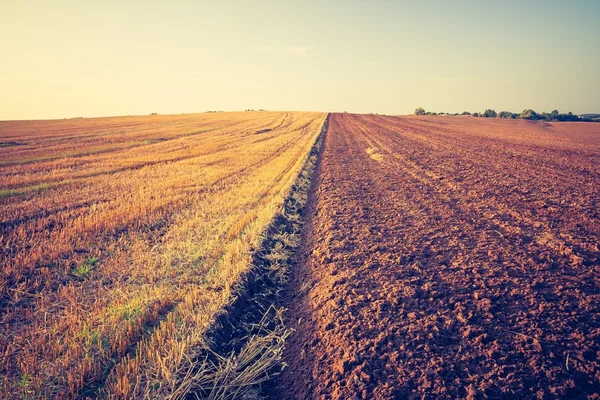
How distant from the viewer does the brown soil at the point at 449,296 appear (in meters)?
3.14

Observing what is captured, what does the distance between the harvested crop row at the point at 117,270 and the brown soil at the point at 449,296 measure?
4.02 ft

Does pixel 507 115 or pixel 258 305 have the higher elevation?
pixel 507 115

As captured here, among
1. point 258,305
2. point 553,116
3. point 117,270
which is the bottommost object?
point 258,305

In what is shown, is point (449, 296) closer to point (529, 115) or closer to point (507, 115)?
point (529, 115)

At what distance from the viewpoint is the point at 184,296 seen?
457 centimetres

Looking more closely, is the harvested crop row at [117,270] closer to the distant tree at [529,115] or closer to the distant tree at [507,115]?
the distant tree at [529,115]

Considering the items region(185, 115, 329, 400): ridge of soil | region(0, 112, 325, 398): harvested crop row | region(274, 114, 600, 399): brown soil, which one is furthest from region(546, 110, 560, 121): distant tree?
region(185, 115, 329, 400): ridge of soil

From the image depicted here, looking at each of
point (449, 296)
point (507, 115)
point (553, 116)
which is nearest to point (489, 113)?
point (507, 115)

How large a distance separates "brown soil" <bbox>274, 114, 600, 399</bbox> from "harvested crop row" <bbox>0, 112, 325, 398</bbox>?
123cm

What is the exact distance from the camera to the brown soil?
10.3ft

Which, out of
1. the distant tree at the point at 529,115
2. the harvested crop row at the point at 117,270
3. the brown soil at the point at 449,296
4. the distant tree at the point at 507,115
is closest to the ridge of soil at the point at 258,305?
the harvested crop row at the point at 117,270

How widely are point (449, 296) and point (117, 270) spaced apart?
4968 millimetres

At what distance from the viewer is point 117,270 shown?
17.9 feet

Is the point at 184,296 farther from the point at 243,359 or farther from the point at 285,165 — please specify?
the point at 285,165
